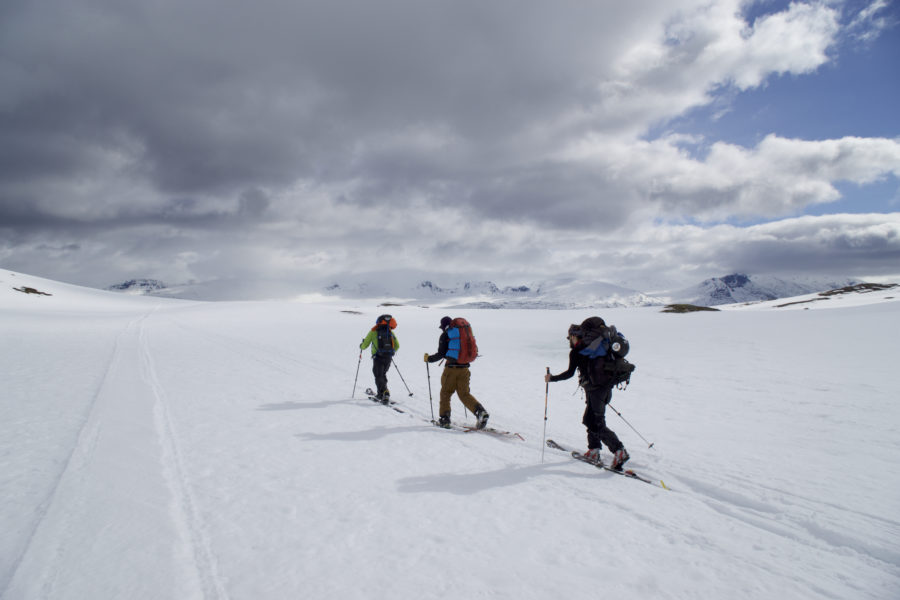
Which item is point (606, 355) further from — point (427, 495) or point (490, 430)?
point (427, 495)

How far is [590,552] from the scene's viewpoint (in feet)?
15.0

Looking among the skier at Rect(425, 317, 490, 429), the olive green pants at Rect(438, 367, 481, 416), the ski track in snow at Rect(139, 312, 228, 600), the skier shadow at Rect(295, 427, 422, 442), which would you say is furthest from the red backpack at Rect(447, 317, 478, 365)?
the ski track in snow at Rect(139, 312, 228, 600)

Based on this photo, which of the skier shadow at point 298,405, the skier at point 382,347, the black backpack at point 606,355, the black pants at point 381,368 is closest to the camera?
the black backpack at point 606,355

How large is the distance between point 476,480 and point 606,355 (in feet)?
10.2

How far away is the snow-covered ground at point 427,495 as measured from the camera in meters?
4.10

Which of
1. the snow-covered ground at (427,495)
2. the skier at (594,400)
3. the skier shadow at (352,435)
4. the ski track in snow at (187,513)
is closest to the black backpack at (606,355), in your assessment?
the skier at (594,400)

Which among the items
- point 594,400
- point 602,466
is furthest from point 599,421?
point 602,466

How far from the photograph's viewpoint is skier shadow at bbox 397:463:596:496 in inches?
243

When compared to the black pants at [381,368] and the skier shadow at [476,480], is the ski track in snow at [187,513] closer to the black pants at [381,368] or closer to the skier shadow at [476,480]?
the skier shadow at [476,480]

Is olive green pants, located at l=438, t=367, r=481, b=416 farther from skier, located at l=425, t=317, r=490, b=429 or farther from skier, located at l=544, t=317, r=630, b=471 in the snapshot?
skier, located at l=544, t=317, r=630, b=471

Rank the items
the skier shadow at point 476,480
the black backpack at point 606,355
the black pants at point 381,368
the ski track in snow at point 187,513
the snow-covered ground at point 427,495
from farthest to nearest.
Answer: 1. the black pants at point 381,368
2. the black backpack at point 606,355
3. the skier shadow at point 476,480
4. the snow-covered ground at point 427,495
5. the ski track in snow at point 187,513

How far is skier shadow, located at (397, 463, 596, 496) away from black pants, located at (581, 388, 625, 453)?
0.70 m

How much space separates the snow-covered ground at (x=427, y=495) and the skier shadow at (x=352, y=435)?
0.26 feet

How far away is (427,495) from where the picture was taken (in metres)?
5.95
